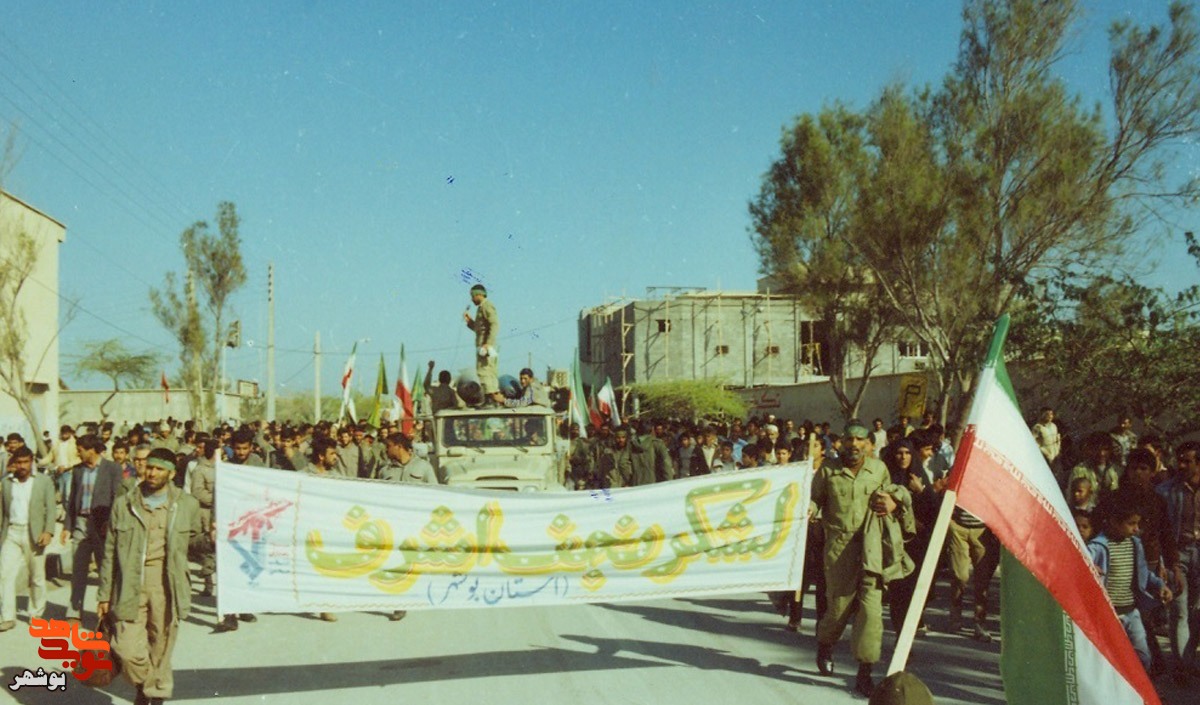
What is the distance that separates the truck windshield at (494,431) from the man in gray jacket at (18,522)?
4.99 meters

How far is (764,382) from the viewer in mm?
60656

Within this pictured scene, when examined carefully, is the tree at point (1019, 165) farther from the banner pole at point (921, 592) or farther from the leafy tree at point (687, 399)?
the leafy tree at point (687, 399)

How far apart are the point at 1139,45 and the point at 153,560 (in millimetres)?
18177

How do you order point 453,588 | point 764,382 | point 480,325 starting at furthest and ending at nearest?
point 764,382
point 480,325
point 453,588

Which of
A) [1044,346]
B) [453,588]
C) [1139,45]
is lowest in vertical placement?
[453,588]

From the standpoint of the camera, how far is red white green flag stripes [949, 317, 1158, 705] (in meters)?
4.18

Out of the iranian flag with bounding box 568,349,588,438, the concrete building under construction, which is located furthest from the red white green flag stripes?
the concrete building under construction

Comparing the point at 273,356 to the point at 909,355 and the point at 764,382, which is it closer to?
the point at 764,382

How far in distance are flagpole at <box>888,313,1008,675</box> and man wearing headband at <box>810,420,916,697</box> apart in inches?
119

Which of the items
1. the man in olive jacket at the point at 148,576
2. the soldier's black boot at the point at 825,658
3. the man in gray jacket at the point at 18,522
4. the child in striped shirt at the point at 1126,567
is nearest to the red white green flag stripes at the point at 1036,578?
the child in striped shirt at the point at 1126,567

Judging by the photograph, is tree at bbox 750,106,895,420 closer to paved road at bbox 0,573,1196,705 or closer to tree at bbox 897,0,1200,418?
tree at bbox 897,0,1200,418

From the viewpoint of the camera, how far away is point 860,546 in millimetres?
7609

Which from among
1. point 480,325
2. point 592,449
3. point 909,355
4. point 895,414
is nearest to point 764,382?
point 909,355

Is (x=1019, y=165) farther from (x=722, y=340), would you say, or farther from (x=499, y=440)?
(x=722, y=340)
